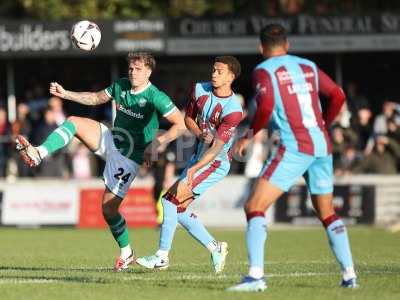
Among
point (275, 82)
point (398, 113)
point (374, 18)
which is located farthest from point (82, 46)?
point (374, 18)

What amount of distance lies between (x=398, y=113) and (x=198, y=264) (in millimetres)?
11244

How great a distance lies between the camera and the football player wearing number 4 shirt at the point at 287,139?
9133 mm

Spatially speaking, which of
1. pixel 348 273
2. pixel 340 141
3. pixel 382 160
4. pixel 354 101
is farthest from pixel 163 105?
pixel 354 101

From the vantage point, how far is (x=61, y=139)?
36.4 ft

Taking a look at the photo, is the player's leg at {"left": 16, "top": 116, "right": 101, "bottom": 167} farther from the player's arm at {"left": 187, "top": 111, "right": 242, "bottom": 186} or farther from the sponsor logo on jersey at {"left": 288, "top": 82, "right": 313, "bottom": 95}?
the sponsor logo on jersey at {"left": 288, "top": 82, "right": 313, "bottom": 95}

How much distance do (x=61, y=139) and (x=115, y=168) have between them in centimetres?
89

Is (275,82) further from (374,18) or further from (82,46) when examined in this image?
(374,18)

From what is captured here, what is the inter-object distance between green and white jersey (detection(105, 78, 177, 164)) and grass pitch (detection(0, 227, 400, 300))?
4.29 ft

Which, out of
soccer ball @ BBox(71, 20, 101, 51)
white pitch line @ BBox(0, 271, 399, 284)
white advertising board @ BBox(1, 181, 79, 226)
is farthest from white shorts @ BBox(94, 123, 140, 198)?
white advertising board @ BBox(1, 181, 79, 226)

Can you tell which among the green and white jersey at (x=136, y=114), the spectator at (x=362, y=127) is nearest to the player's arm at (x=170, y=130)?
the green and white jersey at (x=136, y=114)

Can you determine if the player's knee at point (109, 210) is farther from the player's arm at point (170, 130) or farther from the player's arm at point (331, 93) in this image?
the player's arm at point (331, 93)

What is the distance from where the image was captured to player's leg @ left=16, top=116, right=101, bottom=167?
428 inches

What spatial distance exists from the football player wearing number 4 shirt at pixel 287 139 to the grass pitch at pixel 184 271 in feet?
1.27

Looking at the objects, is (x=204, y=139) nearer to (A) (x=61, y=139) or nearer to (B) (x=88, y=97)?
(B) (x=88, y=97)
